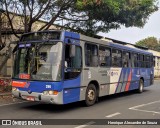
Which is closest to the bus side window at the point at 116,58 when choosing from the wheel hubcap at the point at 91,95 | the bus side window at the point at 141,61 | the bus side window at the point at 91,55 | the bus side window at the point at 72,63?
the bus side window at the point at 91,55

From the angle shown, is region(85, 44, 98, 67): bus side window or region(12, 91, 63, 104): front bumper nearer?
region(12, 91, 63, 104): front bumper

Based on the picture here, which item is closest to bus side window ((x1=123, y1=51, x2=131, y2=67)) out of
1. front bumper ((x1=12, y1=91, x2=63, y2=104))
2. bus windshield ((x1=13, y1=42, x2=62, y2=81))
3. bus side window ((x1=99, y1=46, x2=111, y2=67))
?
bus side window ((x1=99, y1=46, x2=111, y2=67))

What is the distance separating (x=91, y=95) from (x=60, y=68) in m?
2.64

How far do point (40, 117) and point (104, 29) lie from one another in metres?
10.4

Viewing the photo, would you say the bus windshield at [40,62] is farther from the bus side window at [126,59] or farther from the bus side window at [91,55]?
the bus side window at [126,59]

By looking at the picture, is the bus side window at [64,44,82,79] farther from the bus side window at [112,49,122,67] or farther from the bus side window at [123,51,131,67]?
the bus side window at [123,51,131,67]

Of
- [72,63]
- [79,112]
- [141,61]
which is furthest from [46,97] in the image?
[141,61]

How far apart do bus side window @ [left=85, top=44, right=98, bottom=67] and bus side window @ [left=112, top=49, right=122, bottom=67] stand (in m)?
1.88

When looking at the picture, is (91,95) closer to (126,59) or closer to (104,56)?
(104,56)

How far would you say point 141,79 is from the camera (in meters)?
18.5

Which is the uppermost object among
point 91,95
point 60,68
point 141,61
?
point 141,61

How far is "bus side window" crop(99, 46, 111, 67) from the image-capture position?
13.0 metres

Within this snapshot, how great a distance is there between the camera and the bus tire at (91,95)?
11.8m

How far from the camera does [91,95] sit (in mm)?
12055
